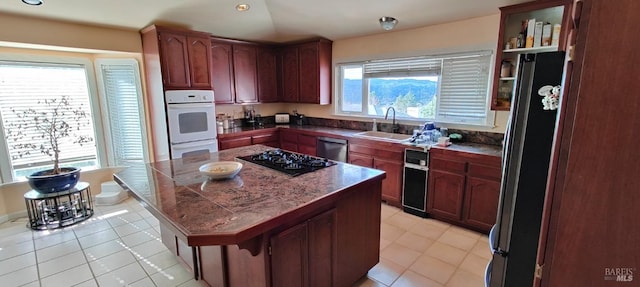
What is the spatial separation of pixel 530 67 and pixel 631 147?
794 millimetres

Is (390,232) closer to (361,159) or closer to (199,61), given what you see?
(361,159)

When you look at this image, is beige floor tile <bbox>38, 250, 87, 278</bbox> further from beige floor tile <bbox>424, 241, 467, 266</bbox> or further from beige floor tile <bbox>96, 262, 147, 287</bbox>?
beige floor tile <bbox>424, 241, 467, 266</bbox>

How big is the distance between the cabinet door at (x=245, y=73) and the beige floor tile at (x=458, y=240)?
350 centimetres

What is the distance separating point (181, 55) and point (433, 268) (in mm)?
3702

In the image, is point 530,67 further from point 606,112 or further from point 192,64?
point 192,64

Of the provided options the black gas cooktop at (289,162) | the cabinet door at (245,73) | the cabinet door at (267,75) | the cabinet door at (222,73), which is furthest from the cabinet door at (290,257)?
the cabinet door at (267,75)

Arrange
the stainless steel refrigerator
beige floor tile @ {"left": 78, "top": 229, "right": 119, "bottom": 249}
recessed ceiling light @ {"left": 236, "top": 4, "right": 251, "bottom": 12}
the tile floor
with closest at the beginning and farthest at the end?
1. the stainless steel refrigerator
2. the tile floor
3. beige floor tile @ {"left": 78, "top": 229, "right": 119, "bottom": 249}
4. recessed ceiling light @ {"left": 236, "top": 4, "right": 251, "bottom": 12}

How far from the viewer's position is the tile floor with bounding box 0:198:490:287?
229 cm

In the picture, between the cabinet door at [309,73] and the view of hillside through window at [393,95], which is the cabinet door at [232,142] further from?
the view of hillside through window at [393,95]

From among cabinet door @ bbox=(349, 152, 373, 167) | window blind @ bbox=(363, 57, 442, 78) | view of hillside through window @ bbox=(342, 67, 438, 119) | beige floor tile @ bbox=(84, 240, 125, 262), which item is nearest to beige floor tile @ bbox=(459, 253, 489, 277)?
cabinet door @ bbox=(349, 152, 373, 167)

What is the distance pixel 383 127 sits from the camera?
13.8ft

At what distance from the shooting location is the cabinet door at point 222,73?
4.30 meters

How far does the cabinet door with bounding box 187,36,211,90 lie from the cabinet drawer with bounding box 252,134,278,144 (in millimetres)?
1039

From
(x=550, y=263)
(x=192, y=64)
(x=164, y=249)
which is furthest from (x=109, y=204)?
(x=550, y=263)
